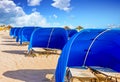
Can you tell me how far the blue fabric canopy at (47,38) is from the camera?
15930 millimetres

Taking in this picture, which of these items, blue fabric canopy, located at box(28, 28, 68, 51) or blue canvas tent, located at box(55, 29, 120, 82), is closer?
blue canvas tent, located at box(55, 29, 120, 82)

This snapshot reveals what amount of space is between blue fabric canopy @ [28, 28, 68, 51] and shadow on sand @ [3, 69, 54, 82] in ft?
15.7

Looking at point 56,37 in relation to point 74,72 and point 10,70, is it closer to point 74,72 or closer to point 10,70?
point 10,70

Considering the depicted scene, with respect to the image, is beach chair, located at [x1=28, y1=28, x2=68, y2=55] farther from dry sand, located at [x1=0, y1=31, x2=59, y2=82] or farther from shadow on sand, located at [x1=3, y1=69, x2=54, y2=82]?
shadow on sand, located at [x1=3, y1=69, x2=54, y2=82]

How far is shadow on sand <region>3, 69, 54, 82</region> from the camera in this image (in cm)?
943

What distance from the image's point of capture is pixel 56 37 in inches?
631

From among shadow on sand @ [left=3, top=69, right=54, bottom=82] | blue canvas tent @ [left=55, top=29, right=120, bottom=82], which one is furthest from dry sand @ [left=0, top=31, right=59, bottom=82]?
blue canvas tent @ [left=55, top=29, right=120, bottom=82]

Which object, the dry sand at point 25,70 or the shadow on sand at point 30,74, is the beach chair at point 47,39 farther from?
the shadow on sand at point 30,74

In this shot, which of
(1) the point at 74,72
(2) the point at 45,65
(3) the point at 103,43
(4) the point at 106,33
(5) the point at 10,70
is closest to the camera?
(1) the point at 74,72

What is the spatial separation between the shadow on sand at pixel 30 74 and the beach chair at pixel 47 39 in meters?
4.75

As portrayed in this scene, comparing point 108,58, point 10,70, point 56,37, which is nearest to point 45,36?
point 56,37

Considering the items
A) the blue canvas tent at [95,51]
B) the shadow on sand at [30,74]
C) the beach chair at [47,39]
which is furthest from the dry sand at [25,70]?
the beach chair at [47,39]

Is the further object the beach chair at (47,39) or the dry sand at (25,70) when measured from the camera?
the beach chair at (47,39)

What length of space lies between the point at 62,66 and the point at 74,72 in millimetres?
779
